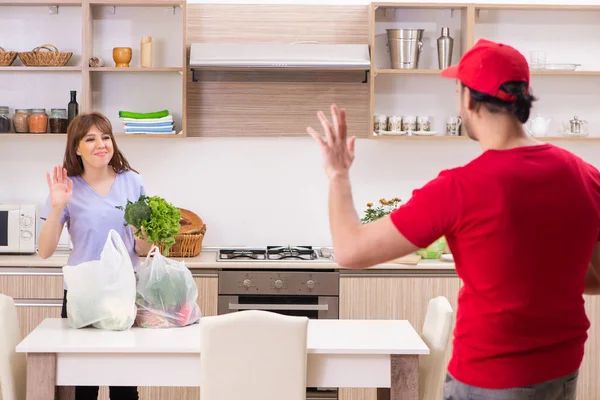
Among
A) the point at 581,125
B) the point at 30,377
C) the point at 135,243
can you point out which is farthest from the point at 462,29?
the point at 30,377

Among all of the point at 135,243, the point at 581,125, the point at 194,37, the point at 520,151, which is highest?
the point at 194,37

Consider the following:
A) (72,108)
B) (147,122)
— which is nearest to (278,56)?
(147,122)

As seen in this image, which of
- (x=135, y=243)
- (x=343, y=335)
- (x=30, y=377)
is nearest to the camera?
(x=30, y=377)

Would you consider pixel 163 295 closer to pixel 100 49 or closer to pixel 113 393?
pixel 113 393

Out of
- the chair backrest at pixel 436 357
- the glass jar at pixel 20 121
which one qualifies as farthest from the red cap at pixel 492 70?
the glass jar at pixel 20 121

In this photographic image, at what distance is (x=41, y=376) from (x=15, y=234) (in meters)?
1.93

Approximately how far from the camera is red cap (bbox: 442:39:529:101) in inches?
64.6

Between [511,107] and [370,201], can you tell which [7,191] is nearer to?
[370,201]

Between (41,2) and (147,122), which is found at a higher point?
(41,2)

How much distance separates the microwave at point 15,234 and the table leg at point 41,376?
187cm

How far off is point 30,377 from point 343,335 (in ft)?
3.32

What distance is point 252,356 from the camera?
2545mm

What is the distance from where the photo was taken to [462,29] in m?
4.70

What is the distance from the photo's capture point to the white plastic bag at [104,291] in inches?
109
